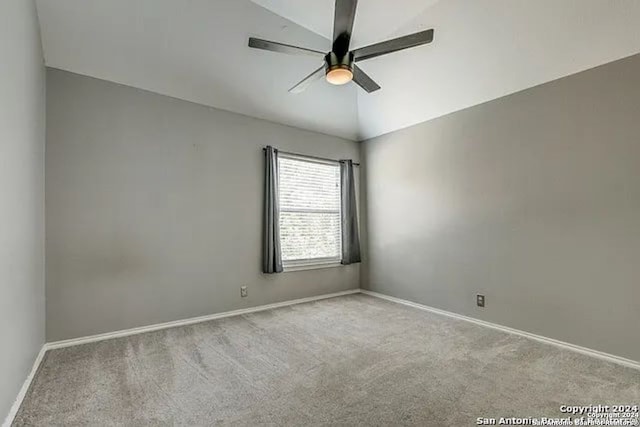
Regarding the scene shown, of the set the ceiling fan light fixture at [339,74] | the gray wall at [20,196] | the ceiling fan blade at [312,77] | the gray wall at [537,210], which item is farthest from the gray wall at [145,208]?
the gray wall at [537,210]

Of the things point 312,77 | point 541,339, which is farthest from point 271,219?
point 541,339

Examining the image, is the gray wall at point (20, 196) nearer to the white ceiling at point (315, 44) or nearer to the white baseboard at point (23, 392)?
the white baseboard at point (23, 392)

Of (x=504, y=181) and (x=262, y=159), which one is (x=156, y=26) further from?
(x=504, y=181)

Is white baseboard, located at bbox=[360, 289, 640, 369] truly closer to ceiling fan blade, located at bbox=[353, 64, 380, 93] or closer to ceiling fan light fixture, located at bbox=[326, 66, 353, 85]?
ceiling fan blade, located at bbox=[353, 64, 380, 93]

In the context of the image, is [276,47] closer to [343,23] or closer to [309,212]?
[343,23]

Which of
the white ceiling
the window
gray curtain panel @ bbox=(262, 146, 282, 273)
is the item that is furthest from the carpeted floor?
the white ceiling

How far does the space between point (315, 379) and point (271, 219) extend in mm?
2256

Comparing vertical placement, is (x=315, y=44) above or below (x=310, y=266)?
above

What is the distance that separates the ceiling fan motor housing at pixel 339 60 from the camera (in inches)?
96.3

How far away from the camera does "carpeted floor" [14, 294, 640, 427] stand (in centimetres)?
188

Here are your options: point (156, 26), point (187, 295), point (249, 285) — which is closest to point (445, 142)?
point (249, 285)

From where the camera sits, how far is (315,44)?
360 cm

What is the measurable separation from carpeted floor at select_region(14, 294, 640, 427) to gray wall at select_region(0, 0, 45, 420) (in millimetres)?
363

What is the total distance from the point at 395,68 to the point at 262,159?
2.02m
